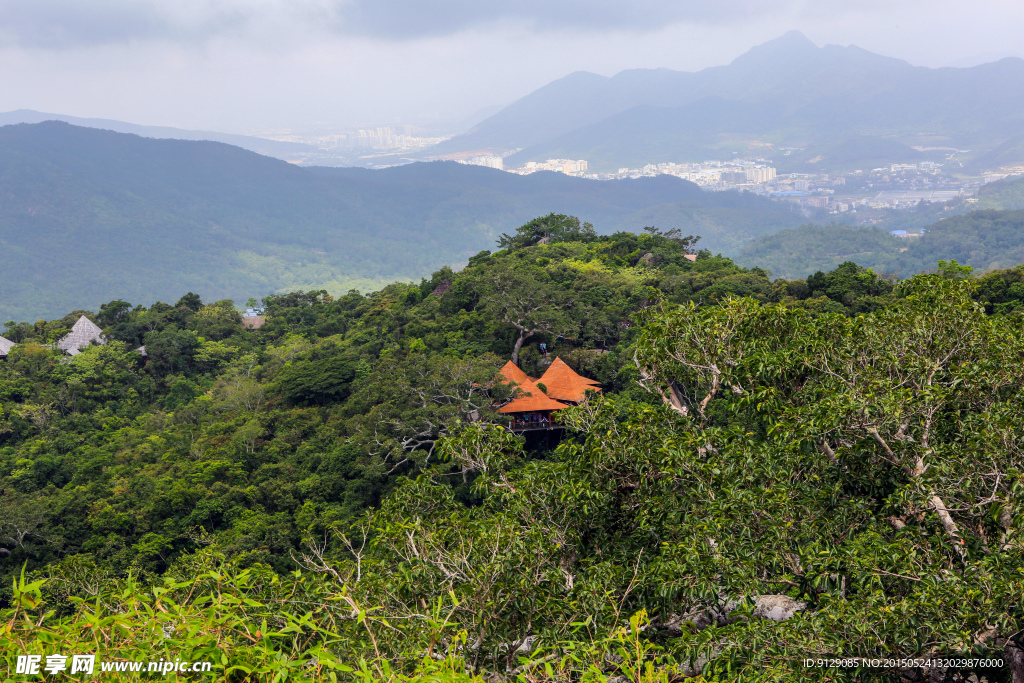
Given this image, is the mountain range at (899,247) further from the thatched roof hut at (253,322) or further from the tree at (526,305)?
the tree at (526,305)

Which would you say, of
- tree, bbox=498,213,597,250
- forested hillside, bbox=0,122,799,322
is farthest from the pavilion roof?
forested hillside, bbox=0,122,799,322

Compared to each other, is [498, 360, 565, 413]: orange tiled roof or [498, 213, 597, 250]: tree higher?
[498, 213, 597, 250]: tree

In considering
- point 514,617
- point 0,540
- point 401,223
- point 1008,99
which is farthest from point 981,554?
point 1008,99

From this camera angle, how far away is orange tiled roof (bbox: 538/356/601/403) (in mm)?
14547

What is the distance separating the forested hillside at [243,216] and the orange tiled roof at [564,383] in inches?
2873

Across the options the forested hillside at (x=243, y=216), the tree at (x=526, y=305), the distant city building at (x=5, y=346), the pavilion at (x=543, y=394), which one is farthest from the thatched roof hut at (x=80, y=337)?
the forested hillside at (x=243, y=216)

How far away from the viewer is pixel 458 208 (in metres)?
127

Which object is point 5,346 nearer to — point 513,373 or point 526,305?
point 526,305

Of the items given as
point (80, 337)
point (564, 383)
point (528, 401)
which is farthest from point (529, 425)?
point (80, 337)

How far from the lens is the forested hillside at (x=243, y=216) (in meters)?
90.1

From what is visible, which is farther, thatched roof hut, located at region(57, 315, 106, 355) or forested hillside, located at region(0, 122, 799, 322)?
forested hillside, located at region(0, 122, 799, 322)

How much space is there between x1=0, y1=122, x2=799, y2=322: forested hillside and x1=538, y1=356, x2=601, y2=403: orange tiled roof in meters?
73.0

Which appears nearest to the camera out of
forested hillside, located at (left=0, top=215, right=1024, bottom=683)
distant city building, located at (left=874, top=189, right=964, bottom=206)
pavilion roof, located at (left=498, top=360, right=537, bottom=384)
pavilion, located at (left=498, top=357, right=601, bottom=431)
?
forested hillside, located at (left=0, top=215, right=1024, bottom=683)

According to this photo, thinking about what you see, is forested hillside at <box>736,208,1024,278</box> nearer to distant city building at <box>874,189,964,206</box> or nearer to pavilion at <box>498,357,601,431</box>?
distant city building at <box>874,189,964,206</box>
